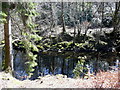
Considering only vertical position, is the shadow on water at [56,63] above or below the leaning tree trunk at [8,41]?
below

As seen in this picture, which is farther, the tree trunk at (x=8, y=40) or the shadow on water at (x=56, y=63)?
the shadow on water at (x=56, y=63)

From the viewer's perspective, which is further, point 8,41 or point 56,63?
point 56,63

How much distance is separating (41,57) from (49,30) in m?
3.89

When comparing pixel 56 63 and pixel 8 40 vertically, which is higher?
pixel 8 40

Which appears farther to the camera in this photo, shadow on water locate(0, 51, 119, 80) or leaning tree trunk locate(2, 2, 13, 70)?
shadow on water locate(0, 51, 119, 80)

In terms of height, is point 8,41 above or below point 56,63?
above

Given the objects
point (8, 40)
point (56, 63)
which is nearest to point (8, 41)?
point (8, 40)

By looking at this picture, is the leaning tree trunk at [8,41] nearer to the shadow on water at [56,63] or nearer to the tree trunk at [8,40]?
the tree trunk at [8,40]

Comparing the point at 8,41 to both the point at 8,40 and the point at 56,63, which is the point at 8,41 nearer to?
the point at 8,40

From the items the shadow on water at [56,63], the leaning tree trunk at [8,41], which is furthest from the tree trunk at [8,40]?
the shadow on water at [56,63]

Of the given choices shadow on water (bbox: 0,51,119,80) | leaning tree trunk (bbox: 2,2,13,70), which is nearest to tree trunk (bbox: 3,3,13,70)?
leaning tree trunk (bbox: 2,2,13,70)

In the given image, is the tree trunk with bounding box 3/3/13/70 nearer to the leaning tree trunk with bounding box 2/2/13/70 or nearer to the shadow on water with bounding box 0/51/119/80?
the leaning tree trunk with bounding box 2/2/13/70

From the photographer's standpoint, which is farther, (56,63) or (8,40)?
(56,63)

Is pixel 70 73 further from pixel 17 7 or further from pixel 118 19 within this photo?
pixel 118 19
